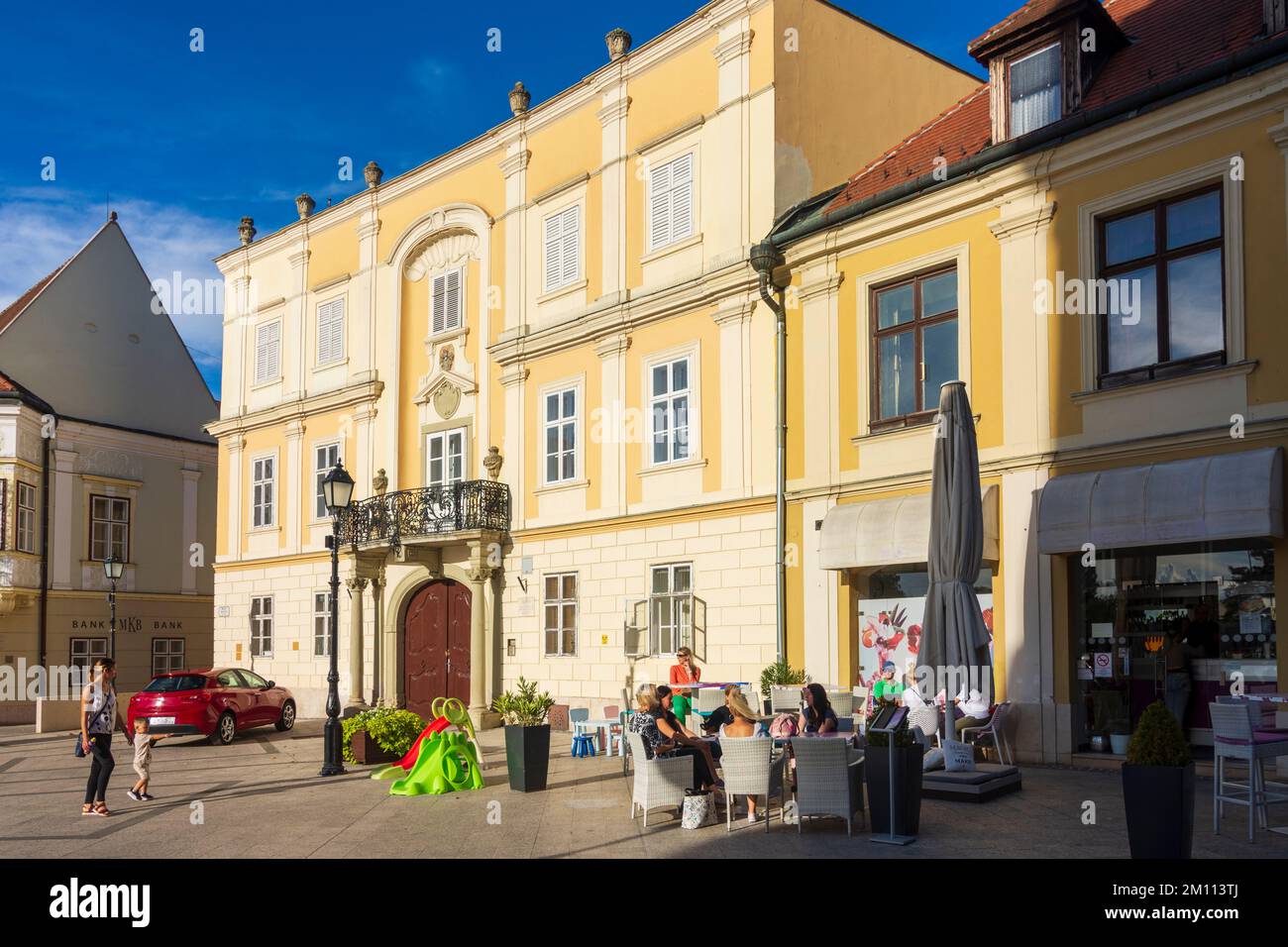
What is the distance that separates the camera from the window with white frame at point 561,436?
23031 mm

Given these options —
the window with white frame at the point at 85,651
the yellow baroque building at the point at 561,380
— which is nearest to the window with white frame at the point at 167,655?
the window with white frame at the point at 85,651

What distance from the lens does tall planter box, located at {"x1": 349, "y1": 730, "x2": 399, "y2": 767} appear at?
666 inches

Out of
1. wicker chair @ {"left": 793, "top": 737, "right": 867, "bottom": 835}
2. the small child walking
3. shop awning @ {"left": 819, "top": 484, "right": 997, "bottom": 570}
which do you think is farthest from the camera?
shop awning @ {"left": 819, "top": 484, "right": 997, "bottom": 570}

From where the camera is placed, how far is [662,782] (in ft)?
38.1

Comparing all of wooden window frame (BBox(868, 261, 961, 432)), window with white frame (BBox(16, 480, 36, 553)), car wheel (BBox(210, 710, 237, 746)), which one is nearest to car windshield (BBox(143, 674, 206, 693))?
car wheel (BBox(210, 710, 237, 746))

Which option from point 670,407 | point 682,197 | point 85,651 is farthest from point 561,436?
point 85,651

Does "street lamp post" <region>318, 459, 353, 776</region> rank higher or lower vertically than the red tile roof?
lower

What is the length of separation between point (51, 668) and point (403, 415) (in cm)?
1376

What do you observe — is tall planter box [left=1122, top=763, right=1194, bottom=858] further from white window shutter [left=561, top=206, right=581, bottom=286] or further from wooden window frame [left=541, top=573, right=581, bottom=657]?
white window shutter [left=561, top=206, right=581, bottom=286]

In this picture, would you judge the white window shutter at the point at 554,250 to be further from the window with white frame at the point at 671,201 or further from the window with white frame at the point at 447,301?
the window with white frame at the point at 447,301

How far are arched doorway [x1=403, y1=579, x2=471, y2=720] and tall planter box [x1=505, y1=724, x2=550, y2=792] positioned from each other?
10.9m

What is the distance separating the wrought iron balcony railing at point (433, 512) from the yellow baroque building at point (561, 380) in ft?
0.20
